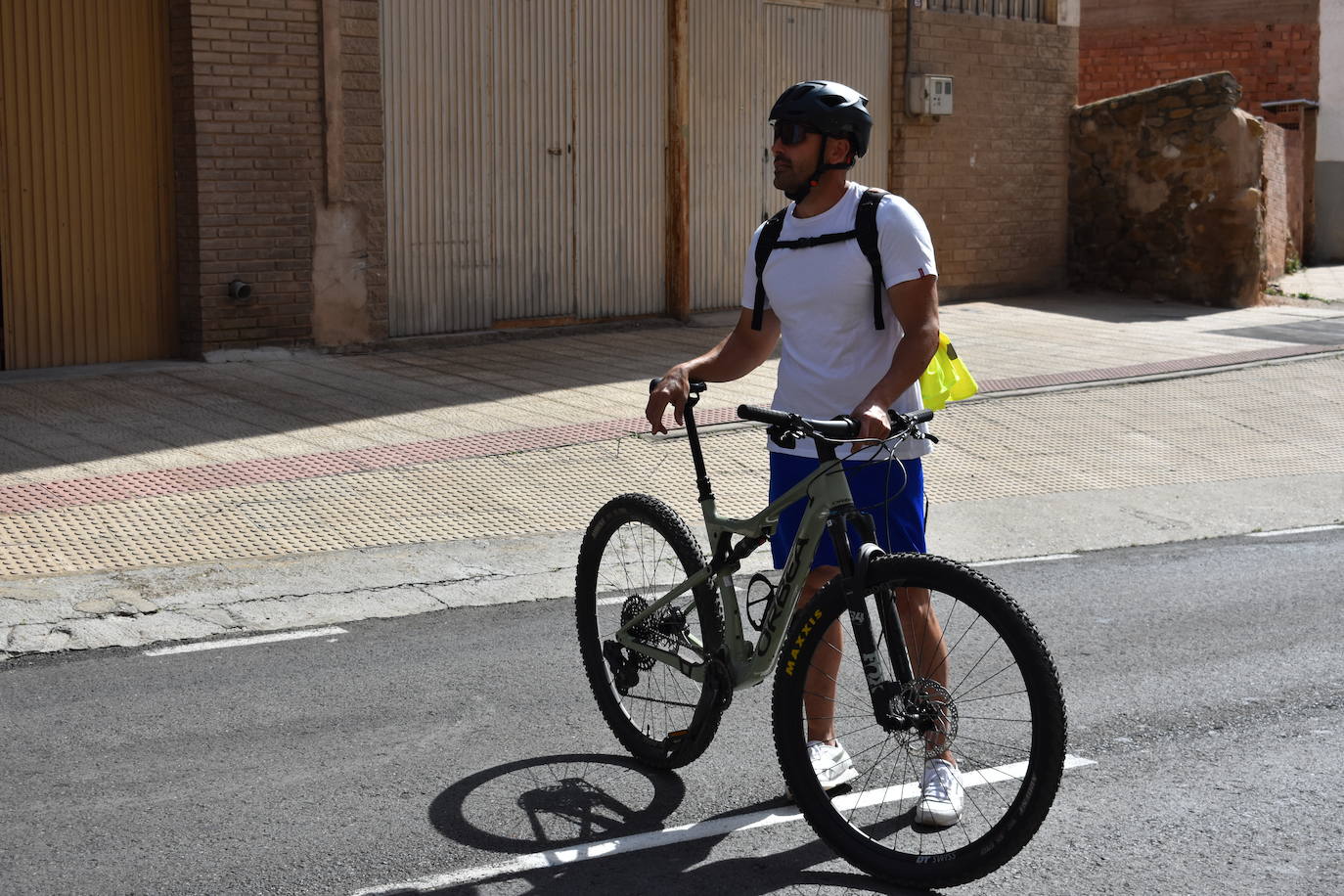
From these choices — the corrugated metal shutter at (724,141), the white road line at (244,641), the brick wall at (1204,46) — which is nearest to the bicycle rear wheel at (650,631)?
the white road line at (244,641)

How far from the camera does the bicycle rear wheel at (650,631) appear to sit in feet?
15.4

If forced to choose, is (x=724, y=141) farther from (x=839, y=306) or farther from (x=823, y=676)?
(x=823, y=676)

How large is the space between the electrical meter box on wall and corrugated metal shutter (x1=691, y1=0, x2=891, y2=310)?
2.30ft

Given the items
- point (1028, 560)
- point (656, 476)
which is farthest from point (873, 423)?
point (656, 476)

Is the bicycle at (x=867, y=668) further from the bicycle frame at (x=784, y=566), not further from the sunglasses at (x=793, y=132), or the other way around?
the sunglasses at (x=793, y=132)

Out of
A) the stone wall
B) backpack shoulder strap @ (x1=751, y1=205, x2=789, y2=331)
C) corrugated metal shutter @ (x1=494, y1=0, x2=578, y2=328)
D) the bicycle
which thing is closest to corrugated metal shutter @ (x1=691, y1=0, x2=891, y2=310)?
corrugated metal shutter @ (x1=494, y1=0, x2=578, y2=328)

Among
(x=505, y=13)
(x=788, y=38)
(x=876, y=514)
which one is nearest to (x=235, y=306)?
(x=505, y=13)

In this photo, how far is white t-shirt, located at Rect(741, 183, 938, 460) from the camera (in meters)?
4.36

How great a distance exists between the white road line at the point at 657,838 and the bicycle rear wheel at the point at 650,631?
11.3 inches

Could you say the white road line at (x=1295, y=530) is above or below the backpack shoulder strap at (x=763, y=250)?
below

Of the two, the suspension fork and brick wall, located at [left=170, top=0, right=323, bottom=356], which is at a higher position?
brick wall, located at [left=170, top=0, right=323, bottom=356]

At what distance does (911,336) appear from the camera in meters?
4.34

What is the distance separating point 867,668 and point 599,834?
0.87 meters

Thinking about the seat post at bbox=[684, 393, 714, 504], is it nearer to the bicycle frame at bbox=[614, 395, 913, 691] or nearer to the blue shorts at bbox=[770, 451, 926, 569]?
the bicycle frame at bbox=[614, 395, 913, 691]
